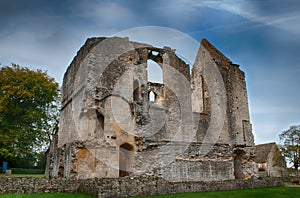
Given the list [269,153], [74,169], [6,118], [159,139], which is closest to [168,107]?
[159,139]

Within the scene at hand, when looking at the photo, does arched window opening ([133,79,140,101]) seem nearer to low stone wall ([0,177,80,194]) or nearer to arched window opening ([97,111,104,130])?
arched window opening ([97,111,104,130])

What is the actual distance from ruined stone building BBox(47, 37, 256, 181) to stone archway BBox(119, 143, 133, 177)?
0.06m

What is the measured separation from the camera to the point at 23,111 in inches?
825

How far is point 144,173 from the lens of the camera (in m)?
13.7

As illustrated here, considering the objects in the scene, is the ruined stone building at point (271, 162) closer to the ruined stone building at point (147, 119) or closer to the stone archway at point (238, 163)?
the ruined stone building at point (147, 119)

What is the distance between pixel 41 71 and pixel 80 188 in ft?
52.9

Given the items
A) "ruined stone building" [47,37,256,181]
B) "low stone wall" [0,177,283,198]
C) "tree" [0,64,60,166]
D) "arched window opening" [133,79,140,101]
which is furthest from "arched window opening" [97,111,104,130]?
"tree" [0,64,60,166]

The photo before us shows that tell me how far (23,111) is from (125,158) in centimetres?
1005

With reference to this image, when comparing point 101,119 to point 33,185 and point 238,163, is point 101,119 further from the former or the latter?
point 238,163

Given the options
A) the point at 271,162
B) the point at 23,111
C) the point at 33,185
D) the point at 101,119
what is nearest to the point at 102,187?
the point at 33,185

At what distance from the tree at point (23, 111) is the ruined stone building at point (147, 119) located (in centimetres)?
265

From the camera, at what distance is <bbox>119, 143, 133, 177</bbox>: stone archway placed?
1467 centimetres

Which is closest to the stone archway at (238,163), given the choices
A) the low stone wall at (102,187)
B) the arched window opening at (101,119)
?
the low stone wall at (102,187)

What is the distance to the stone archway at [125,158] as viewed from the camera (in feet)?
48.1
